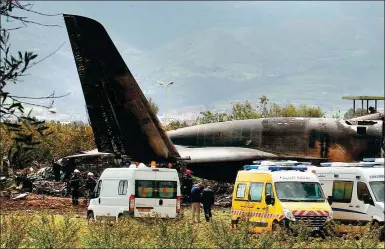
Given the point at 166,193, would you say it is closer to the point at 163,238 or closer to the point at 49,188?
the point at 163,238

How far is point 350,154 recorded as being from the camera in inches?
1559

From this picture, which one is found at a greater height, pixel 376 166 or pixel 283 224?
pixel 376 166

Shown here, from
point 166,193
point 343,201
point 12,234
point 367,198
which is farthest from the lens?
point 166,193

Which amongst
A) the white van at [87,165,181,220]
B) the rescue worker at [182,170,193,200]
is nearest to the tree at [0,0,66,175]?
the white van at [87,165,181,220]

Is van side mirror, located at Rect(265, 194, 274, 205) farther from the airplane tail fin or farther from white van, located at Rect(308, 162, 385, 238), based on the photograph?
the airplane tail fin

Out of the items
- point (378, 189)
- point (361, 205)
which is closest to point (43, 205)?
point (361, 205)

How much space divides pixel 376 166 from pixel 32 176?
2934 cm

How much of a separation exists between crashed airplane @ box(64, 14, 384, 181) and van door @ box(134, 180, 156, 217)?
1195 cm

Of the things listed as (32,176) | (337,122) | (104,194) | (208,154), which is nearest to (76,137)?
(32,176)

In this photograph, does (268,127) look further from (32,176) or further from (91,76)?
(32,176)

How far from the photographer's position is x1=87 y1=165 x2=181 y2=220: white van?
29672 millimetres

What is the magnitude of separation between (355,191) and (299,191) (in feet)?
6.43

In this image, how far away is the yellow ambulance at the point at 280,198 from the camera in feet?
85.6

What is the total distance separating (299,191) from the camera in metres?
27.6
